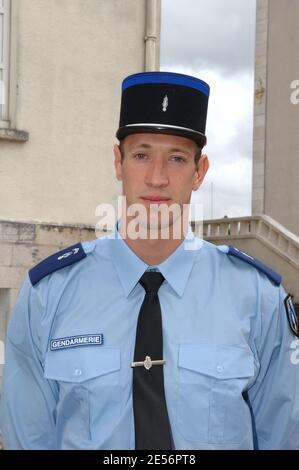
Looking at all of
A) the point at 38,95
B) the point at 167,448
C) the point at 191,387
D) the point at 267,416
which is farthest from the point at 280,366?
the point at 38,95

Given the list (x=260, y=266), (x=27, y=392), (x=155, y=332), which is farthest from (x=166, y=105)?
(x=27, y=392)

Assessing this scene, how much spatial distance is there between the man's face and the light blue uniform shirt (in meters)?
0.22

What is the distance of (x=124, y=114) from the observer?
278 centimetres

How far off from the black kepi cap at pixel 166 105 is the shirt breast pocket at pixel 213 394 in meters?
0.78

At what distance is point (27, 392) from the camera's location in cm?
265

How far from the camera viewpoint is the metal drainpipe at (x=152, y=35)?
9.34m

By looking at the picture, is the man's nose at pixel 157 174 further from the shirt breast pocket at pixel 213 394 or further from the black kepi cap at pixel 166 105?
the shirt breast pocket at pixel 213 394

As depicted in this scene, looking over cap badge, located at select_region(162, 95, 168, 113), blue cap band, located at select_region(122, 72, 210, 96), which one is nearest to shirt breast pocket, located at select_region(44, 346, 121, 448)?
cap badge, located at select_region(162, 95, 168, 113)

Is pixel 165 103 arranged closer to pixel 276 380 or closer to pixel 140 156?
pixel 140 156

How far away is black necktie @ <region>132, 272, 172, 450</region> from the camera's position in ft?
7.92

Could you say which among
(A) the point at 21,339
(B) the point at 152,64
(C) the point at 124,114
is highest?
(B) the point at 152,64

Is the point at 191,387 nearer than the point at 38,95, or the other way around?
the point at 191,387
